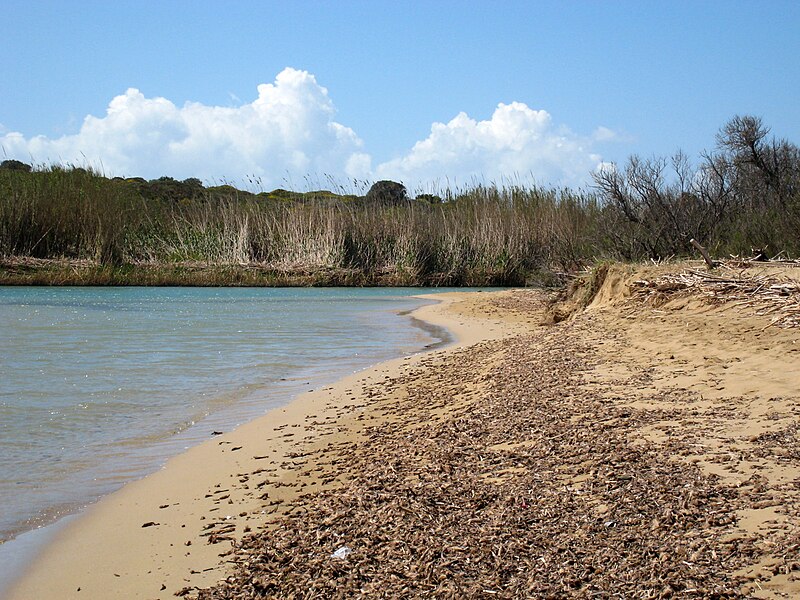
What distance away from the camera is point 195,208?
A: 32938 mm

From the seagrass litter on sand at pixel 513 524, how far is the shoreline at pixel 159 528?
28cm

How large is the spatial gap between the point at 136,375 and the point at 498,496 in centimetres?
661

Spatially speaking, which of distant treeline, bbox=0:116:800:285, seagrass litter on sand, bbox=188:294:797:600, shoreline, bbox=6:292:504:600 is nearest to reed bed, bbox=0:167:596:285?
distant treeline, bbox=0:116:800:285

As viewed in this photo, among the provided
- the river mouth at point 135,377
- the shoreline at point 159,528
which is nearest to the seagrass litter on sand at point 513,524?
the shoreline at point 159,528

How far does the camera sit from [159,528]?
3922 millimetres

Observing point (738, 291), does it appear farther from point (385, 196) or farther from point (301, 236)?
point (385, 196)

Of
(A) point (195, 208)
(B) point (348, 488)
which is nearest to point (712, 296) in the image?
(B) point (348, 488)

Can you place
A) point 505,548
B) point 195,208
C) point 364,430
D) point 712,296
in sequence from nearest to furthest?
point 505,548 → point 364,430 → point 712,296 → point 195,208

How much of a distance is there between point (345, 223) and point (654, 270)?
21.1 m

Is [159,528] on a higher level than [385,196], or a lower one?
lower

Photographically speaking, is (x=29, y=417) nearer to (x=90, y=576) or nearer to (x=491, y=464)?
(x=90, y=576)

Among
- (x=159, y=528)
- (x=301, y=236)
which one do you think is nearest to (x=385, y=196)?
(x=301, y=236)

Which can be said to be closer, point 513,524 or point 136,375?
point 513,524

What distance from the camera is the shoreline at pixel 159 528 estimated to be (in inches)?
128
